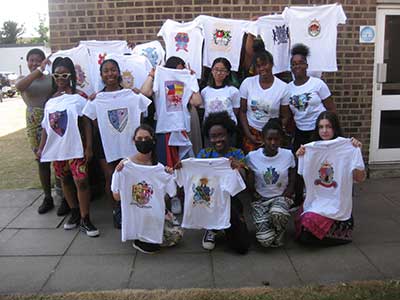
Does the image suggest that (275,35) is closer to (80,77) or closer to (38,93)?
(80,77)

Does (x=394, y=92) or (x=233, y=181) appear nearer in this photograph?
(x=233, y=181)

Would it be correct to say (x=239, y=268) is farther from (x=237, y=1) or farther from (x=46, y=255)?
(x=237, y=1)

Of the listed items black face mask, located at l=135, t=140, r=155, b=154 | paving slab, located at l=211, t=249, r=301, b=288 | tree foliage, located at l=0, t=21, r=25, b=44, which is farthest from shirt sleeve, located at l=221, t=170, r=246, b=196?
tree foliage, located at l=0, t=21, r=25, b=44

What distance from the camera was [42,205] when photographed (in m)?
5.17

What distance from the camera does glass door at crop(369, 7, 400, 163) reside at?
610cm

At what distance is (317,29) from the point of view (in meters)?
5.24

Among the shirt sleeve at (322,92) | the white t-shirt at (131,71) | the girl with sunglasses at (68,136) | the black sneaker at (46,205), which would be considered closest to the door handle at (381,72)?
the shirt sleeve at (322,92)

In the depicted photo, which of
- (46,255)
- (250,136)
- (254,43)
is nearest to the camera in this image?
(46,255)

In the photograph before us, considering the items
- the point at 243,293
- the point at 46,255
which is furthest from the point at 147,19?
the point at 243,293

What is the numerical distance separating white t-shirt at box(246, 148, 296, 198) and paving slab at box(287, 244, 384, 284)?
573 mm

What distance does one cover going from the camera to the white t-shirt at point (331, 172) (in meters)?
3.90

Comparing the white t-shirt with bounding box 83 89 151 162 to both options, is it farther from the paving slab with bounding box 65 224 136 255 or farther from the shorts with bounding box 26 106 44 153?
the shorts with bounding box 26 106 44 153

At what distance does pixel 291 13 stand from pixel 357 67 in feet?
4.82

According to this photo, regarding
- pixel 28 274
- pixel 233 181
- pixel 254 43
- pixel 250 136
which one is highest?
pixel 254 43
